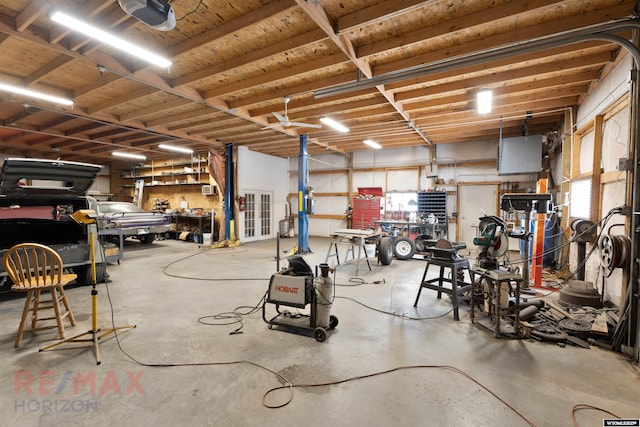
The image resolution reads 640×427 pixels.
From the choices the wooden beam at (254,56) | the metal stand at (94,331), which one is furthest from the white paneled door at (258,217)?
the metal stand at (94,331)

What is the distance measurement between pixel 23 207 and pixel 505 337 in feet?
22.1

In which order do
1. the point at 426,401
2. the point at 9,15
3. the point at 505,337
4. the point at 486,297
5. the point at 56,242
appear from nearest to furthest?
the point at 426,401
the point at 505,337
the point at 9,15
the point at 486,297
the point at 56,242

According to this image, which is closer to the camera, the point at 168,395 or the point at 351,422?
the point at 351,422

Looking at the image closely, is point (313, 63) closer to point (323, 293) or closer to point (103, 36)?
point (103, 36)

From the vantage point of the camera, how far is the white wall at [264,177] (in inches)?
373

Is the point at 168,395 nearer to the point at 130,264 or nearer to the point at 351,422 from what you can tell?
the point at 351,422

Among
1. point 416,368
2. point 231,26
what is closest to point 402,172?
point 231,26

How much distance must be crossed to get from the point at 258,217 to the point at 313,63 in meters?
7.05

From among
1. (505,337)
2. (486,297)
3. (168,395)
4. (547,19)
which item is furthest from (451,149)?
(168,395)

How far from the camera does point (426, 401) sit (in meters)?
1.96

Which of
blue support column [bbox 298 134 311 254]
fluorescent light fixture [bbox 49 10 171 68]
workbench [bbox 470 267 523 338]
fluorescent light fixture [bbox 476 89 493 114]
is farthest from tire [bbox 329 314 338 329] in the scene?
blue support column [bbox 298 134 311 254]

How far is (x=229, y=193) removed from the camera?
924 cm

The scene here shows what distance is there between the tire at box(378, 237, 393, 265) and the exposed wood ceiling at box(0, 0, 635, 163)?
2767 millimetres

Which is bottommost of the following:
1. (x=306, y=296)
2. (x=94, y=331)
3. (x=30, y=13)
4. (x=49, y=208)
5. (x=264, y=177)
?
(x=94, y=331)
